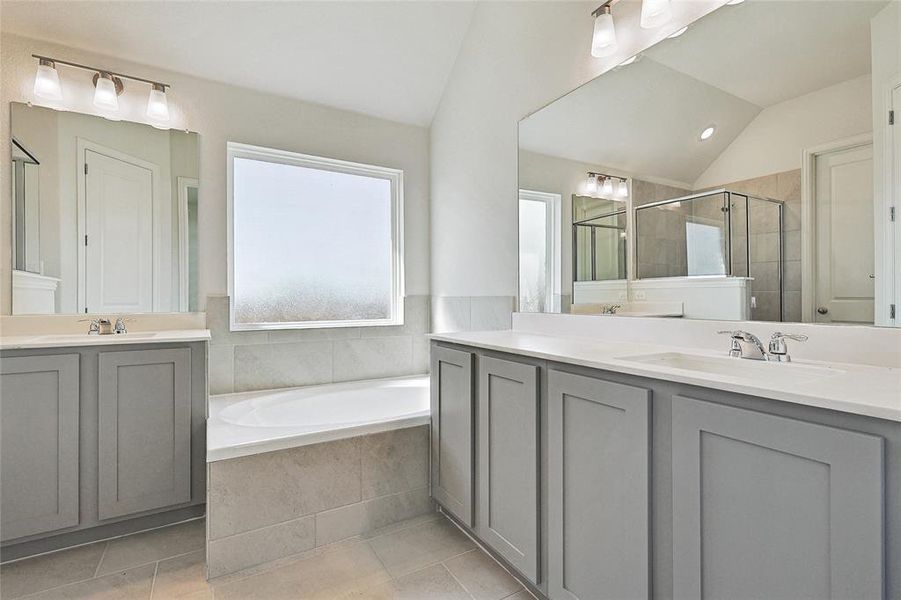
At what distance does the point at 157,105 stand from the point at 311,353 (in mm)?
1667

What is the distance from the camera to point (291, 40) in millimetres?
2635

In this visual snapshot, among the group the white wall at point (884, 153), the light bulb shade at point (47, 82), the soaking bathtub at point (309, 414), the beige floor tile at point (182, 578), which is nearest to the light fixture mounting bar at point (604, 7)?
the white wall at point (884, 153)

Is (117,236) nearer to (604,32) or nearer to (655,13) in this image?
(604,32)

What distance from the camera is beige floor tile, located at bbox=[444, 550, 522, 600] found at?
1.62m

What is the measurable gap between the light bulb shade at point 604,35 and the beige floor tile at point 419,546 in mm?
2217

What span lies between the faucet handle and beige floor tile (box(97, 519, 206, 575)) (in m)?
2.32

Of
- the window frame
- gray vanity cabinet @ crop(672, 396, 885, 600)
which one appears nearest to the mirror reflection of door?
the window frame

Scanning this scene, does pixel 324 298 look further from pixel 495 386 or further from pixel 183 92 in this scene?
pixel 495 386

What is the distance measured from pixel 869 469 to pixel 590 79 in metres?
1.82

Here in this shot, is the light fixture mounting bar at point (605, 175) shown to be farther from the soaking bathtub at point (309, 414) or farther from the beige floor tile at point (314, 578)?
the beige floor tile at point (314, 578)

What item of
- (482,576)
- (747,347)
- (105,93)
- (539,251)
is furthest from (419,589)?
(105,93)

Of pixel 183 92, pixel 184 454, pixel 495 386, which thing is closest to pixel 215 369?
pixel 184 454

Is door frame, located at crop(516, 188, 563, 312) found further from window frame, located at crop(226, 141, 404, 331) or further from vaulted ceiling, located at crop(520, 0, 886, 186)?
window frame, located at crop(226, 141, 404, 331)

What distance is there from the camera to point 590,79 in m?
2.03
